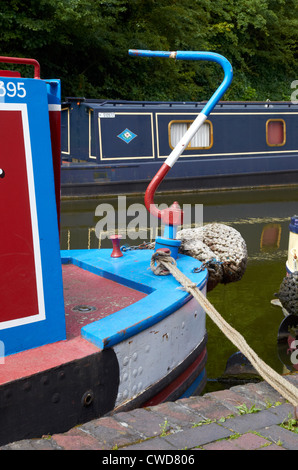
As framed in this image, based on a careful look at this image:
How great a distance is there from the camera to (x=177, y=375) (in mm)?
3838

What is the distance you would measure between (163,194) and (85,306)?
9.66 meters

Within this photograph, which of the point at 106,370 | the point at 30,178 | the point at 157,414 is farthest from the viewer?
the point at 106,370

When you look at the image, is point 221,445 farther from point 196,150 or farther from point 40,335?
point 196,150

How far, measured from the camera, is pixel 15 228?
284cm

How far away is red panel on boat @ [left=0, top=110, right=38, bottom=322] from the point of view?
2.75 meters

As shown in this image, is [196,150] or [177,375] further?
[196,150]

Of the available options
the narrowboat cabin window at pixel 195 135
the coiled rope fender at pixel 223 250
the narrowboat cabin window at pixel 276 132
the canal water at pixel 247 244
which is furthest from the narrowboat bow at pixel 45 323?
the narrowboat cabin window at pixel 276 132

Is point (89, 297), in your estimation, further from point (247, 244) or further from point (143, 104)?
point (143, 104)

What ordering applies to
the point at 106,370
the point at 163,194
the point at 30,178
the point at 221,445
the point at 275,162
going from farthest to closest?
the point at 275,162
the point at 163,194
the point at 106,370
the point at 30,178
the point at 221,445

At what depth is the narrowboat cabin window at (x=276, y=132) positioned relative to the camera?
15.1 metres

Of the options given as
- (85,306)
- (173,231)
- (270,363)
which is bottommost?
(270,363)

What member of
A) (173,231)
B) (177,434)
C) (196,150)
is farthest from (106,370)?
(196,150)

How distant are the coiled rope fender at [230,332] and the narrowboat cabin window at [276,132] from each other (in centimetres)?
1162

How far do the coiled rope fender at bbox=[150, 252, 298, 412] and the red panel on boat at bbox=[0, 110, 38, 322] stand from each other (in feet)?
4.15
